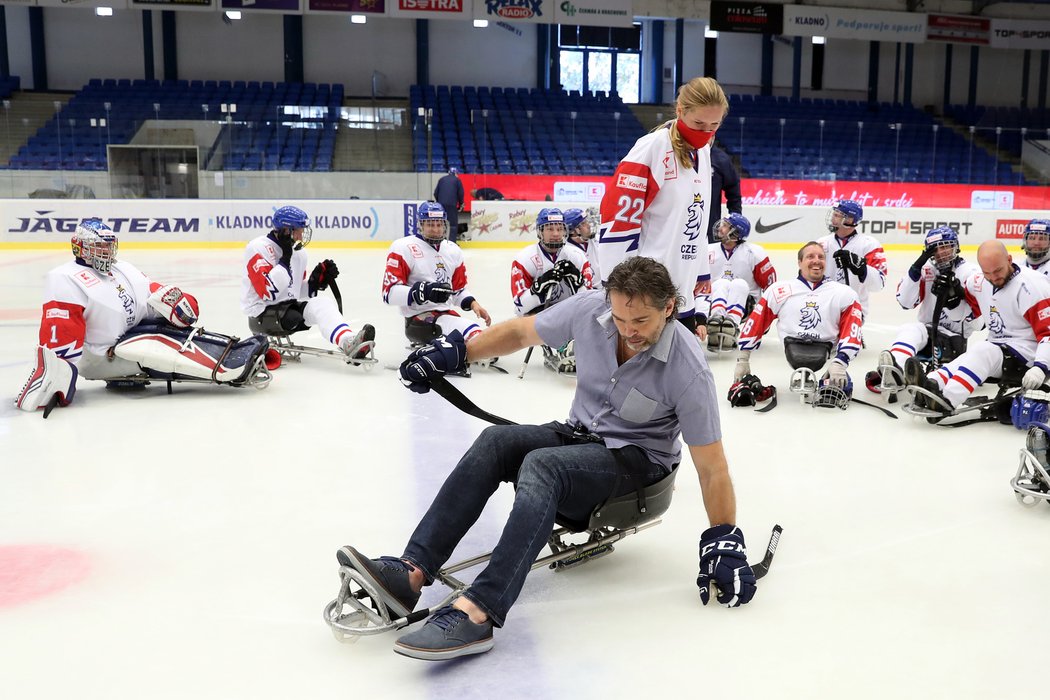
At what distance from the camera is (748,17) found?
2066 cm

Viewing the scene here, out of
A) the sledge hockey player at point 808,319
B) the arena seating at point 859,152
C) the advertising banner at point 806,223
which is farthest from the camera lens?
the arena seating at point 859,152

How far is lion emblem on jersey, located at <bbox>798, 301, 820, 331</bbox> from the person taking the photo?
5453mm

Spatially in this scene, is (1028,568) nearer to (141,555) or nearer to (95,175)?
(141,555)

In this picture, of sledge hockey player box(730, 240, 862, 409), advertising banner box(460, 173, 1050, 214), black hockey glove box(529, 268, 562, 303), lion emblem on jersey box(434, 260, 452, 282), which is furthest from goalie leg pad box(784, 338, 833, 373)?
advertising banner box(460, 173, 1050, 214)

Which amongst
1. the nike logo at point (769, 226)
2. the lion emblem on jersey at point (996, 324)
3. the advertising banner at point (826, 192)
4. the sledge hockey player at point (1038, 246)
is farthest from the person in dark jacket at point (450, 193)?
the lion emblem on jersey at point (996, 324)

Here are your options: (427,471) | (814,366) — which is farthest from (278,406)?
(814,366)

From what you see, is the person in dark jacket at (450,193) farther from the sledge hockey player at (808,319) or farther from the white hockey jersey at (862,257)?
the sledge hockey player at (808,319)

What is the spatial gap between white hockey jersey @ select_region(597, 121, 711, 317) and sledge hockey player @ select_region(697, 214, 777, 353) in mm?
3112

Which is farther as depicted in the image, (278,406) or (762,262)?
(762,262)

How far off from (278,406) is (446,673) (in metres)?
3.11

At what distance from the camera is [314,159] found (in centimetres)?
1444

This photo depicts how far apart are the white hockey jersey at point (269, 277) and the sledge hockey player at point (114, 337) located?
88 centimetres

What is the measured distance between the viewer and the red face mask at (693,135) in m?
3.50

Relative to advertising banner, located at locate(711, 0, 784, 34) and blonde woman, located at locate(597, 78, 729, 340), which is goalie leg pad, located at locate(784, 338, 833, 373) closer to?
blonde woman, located at locate(597, 78, 729, 340)
